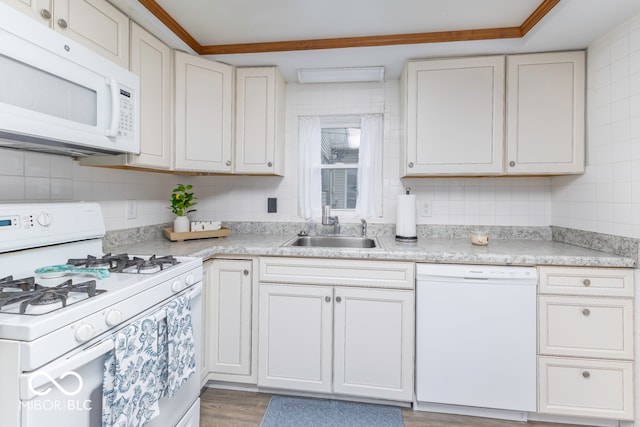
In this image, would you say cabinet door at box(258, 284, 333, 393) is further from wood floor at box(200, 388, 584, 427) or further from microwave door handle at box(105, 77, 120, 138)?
microwave door handle at box(105, 77, 120, 138)

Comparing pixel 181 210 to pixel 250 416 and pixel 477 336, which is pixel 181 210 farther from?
pixel 477 336

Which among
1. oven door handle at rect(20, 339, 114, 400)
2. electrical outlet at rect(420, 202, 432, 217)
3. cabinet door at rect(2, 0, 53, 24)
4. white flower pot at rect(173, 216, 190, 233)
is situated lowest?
oven door handle at rect(20, 339, 114, 400)

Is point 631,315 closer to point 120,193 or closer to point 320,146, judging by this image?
point 320,146

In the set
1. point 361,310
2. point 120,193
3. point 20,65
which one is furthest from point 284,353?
point 20,65

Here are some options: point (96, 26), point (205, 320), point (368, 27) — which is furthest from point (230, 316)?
point (368, 27)

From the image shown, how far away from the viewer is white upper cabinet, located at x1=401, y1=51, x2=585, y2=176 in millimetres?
1897

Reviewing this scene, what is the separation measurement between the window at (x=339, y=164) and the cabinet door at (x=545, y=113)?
3.50 feet

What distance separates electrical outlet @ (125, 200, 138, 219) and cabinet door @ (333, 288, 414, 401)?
1404 millimetres

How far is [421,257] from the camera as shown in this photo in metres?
1.71

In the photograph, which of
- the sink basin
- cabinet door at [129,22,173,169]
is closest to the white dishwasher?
the sink basin

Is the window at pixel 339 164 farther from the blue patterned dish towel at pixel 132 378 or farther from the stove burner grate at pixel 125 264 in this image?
the blue patterned dish towel at pixel 132 378

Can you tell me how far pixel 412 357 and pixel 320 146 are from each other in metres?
1.62

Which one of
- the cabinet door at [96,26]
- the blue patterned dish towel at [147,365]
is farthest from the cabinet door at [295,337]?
the cabinet door at [96,26]

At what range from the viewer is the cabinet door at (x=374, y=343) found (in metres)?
1.73
